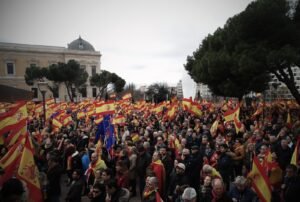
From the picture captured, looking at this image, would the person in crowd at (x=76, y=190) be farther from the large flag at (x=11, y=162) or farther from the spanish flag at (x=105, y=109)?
the spanish flag at (x=105, y=109)

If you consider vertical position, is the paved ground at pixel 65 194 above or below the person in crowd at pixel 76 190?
below

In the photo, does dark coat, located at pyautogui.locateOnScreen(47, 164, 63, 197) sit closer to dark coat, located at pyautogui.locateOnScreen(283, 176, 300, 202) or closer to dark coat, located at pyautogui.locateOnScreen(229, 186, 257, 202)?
dark coat, located at pyautogui.locateOnScreen(229, 186, 257, 202)

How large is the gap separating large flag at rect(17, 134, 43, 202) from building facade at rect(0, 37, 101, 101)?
201ft

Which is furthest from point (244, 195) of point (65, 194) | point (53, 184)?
point (65, 194)

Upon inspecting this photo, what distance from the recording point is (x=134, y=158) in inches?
268

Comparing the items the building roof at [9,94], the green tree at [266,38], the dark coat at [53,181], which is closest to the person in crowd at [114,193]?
the dark coat at [53,181]

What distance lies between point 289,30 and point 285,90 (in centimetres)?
4944

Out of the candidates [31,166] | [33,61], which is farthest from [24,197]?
[33,61]

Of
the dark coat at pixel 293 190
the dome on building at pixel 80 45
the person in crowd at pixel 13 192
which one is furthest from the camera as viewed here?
the dome on building at pixel 80 45

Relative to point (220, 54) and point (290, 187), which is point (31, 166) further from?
point (220, 54)

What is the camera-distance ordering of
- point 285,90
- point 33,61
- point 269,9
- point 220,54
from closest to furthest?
point 269,9 < point 220,54 < point 285,90 < point 33,61

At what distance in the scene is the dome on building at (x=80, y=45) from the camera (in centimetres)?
7762

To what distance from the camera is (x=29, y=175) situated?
457cm

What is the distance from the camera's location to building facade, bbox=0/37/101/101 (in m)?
63.2
